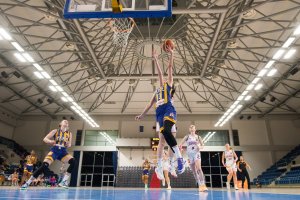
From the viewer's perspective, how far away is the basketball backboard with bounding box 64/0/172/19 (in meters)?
7.07

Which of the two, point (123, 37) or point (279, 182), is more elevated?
point (123, 37)

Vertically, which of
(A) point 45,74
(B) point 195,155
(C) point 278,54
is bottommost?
(B) point 195,155

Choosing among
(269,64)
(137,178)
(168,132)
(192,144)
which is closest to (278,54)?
(269,64)

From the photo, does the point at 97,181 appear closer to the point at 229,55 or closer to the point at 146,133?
the point at 146,133

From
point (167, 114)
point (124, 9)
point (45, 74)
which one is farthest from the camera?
point (45, 74)

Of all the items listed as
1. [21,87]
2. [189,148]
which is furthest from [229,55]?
[21,87]

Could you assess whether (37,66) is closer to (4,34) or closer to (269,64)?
(4,34)

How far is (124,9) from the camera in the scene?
7.18 metres

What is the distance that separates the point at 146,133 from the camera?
3222cm

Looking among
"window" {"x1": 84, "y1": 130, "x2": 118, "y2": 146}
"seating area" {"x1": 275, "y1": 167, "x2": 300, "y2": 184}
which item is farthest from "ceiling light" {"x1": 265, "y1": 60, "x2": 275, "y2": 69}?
"window" {"x1": 84, "y1": 130, "x2": 118, "y2": 146}

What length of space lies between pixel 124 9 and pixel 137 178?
83.0 feet

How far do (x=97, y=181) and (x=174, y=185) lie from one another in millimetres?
10360

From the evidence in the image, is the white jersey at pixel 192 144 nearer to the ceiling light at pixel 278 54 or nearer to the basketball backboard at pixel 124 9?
the basketball backboard at pixel 124 9

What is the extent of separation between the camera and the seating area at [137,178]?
2864cm
